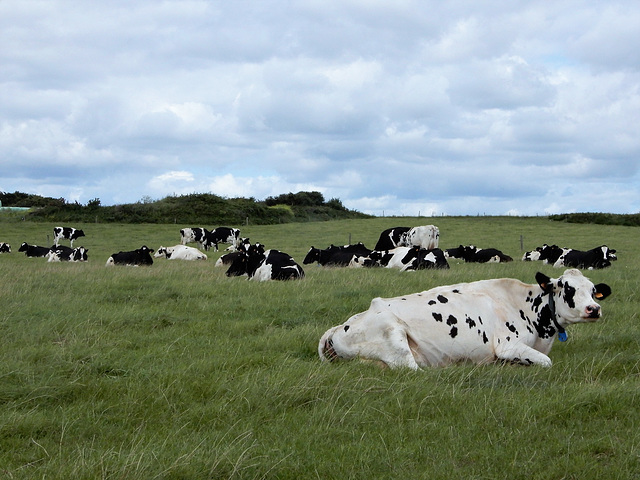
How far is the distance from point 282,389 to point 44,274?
1239cm

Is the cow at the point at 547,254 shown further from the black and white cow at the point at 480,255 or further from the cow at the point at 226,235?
the cow at the point at 226,235

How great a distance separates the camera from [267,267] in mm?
17172

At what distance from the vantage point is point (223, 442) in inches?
204

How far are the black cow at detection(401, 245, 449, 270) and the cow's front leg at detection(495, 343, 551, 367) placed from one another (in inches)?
485

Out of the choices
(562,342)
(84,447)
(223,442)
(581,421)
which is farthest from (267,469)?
(562,342)

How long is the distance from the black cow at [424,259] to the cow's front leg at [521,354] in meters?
12.3

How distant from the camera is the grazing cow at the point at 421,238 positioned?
1182 inches

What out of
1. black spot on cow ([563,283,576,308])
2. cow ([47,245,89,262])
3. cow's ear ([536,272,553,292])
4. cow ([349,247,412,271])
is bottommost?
cow ([47,245,89,262])

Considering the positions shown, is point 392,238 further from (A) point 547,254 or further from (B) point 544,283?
(B) point 544,283

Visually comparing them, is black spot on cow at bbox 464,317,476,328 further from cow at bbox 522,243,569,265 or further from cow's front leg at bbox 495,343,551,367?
cow at bbox 522,243,569,265

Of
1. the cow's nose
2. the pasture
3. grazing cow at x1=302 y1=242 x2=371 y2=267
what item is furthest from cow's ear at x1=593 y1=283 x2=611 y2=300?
grazing cow at x1=302 y1=242 x2=371 y2=267

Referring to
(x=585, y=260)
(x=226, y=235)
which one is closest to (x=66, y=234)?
(x=226, y=235)

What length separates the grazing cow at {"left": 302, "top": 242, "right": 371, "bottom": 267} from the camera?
24.0 meters

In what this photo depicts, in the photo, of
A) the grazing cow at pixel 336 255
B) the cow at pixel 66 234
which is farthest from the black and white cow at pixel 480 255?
the cow at pixel 66 234
